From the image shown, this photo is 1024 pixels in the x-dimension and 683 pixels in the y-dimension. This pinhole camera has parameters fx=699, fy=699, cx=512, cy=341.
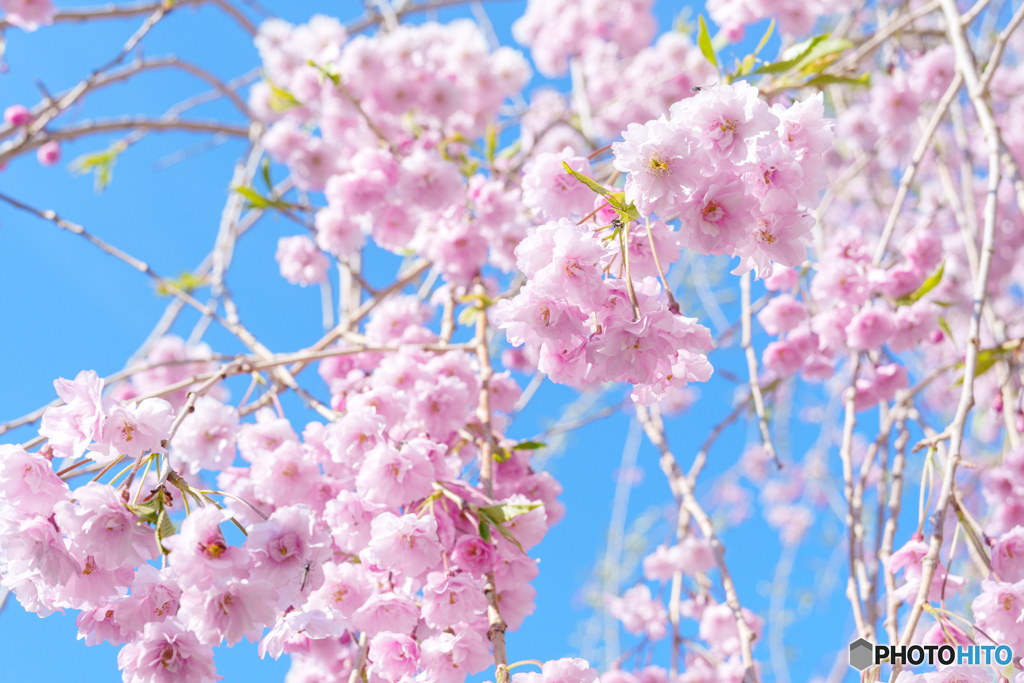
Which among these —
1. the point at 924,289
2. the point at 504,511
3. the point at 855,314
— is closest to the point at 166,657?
the point at 504,511

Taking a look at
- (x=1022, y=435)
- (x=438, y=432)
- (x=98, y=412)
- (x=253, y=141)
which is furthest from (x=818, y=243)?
(x=253, y=141)

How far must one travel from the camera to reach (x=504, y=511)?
3.85 ft

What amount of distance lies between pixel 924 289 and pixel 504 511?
128 cm

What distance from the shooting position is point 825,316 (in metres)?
1.88

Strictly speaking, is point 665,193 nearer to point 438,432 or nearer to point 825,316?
point 438,432

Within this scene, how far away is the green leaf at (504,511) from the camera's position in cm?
116

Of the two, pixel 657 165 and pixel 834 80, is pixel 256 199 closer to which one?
pixel 657 165

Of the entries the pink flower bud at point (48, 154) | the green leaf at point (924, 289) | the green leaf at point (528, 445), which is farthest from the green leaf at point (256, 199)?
the green leaf at point (924, 289)

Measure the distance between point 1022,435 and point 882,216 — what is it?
2508 mm

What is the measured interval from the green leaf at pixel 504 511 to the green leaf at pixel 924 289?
1.21 m

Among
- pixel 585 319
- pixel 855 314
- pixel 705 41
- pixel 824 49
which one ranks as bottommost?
pixel 585 319

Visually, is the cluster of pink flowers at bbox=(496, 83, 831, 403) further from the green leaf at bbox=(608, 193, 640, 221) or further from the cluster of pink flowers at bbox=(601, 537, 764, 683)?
the cluster of pink flowers at bbox=(601, 537, 764, 683)

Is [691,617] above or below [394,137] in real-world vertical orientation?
below

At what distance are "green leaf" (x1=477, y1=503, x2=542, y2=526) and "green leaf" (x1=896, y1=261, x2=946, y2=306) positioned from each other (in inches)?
47.6
